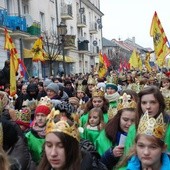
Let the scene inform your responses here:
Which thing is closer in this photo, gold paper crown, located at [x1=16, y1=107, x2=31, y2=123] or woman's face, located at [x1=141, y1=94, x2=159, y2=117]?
woman's face, located at [x1=141, y1=94, x2=159, y2=117]

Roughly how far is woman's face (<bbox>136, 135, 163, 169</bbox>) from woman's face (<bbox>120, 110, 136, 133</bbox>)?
1.48m

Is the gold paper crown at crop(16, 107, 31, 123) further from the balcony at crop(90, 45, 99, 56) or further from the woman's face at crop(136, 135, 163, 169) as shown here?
the balcony at crop(90, 45, 99, 56)

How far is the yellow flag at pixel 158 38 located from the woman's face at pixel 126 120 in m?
7.67

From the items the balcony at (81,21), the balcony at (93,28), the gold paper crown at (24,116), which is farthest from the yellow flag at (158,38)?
the balcony at (93,28)

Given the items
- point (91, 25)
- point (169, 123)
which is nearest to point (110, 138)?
point (169, 123)

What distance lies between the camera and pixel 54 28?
109 ft

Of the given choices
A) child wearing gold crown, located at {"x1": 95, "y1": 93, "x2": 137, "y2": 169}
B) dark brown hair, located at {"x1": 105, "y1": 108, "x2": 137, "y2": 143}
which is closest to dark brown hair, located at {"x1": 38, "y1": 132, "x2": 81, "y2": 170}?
child wearing gold crown, located at {"x1": 95, "y1": 93, "x2": 137, "y2": 169}

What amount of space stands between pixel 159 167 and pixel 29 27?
74.1ft

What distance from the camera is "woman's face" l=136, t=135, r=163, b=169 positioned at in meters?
3.45

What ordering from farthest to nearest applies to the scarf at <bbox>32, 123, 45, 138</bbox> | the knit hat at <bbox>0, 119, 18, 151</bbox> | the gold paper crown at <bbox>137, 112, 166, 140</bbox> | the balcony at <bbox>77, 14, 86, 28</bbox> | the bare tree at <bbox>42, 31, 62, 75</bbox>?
1. the balcony at <bbox>77, 14, 86, 28</bbox>
2. the bare tree at <bbox>42, 31, 62, 75</bbox>
3. the scarf at <bbox>32, 123, 45, 138</bbox>
4. the knit hat at <bbox>0, 119, 18, 151</bbox>
5. the gold paper crown at <bbox>137, 112, 166, 140</bbox>

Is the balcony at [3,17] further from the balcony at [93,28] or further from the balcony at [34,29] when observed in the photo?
the balcony at [93,28]

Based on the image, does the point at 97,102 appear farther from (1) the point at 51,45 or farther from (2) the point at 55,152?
(1) the point at 51,45

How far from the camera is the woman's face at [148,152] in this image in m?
3.45

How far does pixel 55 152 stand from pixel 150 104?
2.03 metres
